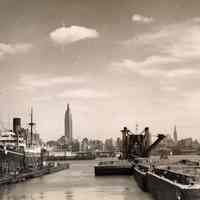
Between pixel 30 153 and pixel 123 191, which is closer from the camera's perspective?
pixel 123 191

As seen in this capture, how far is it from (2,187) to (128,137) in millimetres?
50966

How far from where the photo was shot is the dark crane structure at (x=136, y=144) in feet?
317

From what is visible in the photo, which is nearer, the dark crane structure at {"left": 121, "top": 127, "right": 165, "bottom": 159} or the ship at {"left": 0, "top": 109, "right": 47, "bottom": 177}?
the ship at {"left": 0, "top": 109, "right": 47, "bottom": 177}

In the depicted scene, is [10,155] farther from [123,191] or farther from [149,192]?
[149,192]

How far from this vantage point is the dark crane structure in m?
96.5

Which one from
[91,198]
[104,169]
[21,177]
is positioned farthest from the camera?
[104,169]

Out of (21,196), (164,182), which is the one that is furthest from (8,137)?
(164,182)

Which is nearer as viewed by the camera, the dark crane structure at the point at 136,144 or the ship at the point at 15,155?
the ship at the point at 15,155

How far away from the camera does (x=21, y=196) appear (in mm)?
41438

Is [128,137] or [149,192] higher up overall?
[128,137]

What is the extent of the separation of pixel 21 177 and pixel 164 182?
129 ft

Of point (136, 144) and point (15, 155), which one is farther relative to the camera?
point (136, 144)

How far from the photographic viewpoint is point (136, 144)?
99.4 metres

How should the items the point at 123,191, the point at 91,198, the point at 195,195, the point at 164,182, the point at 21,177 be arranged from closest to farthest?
the point at 195,195, the point at 164,182, the point at 91,198, the point at 123,191, the point at 21,177
